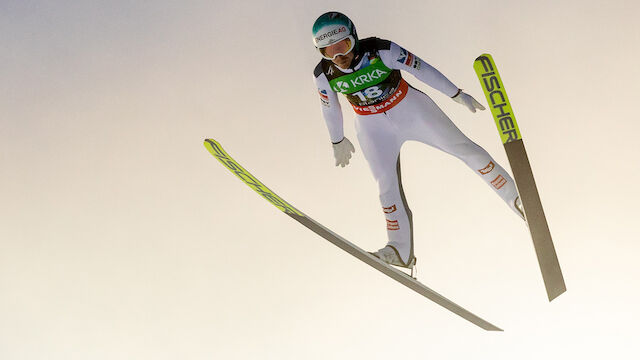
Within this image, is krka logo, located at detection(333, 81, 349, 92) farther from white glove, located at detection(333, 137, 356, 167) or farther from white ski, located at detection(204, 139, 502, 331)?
white ski, located at detection(204, 139, 502, 331)

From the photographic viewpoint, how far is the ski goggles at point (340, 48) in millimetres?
2377

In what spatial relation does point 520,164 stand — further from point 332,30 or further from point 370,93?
point 332,30

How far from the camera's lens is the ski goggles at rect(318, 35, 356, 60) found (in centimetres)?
238

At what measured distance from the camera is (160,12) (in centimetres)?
372

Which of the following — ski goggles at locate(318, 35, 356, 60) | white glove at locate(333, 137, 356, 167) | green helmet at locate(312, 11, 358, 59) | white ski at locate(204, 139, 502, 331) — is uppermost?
green helmet at locate(312, 11, 358, 59)

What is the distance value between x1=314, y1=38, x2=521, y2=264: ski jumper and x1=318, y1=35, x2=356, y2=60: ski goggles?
2.5 inches

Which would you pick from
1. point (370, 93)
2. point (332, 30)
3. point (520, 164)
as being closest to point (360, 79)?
point (370, 93)

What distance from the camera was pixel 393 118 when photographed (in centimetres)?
264

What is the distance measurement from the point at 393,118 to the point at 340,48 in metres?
0.41

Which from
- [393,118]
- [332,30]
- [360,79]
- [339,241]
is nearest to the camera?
[332,30]

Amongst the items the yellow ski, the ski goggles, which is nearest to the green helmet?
the ski goggles

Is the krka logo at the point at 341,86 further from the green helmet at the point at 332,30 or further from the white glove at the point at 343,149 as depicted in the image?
the white glove at the point at 343,149

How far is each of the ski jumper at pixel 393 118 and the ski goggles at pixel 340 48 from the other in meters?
0.06

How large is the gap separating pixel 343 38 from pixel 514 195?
3.17 feet
